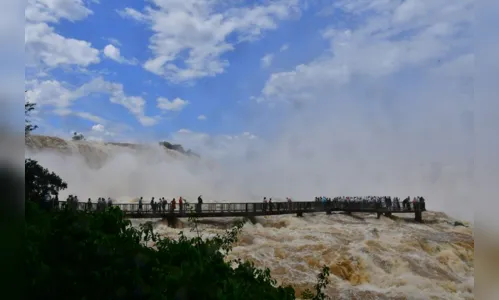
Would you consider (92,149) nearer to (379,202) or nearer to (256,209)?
(256,209)

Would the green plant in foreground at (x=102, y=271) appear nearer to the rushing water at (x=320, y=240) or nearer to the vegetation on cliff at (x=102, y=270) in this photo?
the vegetation on cliff at (x=102, y=270)

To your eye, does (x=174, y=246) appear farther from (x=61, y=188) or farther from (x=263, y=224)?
(x=263, y=224)

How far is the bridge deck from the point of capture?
11906 millimetres

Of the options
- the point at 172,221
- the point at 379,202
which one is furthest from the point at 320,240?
the point at 379,202

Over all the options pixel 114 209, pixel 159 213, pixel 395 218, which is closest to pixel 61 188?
pixel 159 213

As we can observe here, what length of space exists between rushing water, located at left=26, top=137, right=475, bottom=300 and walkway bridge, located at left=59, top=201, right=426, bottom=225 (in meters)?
0.26

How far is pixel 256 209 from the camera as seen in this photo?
14883 millimetres

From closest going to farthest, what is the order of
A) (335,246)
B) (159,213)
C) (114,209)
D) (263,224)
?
(114,209) → (335,246) → (159,213) → (263,224)

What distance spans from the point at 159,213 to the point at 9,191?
401 inches

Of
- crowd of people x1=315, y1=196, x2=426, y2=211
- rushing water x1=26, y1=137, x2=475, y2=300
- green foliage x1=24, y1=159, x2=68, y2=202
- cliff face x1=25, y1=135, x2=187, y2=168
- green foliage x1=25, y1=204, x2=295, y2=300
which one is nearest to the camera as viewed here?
green foliage x1=25, y1=204, x2=295, y2=300

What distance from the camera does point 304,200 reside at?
1678cm

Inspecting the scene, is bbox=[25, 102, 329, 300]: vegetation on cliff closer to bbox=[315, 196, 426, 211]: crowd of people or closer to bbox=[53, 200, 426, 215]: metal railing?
bbox=[53, 200, 426, 215]: metal railing

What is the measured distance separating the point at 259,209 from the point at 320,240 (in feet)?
11.5

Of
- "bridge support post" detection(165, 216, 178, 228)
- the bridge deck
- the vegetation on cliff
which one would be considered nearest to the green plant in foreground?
the vegetation on cliff
